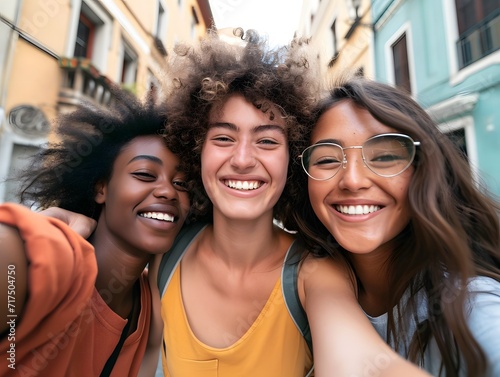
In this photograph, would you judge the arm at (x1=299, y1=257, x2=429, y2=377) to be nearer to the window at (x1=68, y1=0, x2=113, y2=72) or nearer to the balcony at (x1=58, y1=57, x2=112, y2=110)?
the balcony at (x1=58, y1=57, x2=112, y2=110)

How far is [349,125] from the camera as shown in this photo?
1464 mm

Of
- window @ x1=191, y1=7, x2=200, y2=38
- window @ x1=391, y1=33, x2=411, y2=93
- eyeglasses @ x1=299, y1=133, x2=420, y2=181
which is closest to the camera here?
eyeglasses @ x1=299, y1=133, x2=420, y2=181

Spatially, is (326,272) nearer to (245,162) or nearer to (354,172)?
(354,172)

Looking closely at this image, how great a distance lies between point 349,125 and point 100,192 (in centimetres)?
150

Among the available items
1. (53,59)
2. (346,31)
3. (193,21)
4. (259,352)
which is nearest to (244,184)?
(259,352)

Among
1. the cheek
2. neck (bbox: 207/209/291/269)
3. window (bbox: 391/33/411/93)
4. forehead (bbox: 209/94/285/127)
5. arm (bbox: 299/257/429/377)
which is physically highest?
window (bbox: 391/33/411/93)

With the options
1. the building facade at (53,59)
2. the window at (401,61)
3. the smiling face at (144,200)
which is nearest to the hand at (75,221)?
the smiling face at (144,200)

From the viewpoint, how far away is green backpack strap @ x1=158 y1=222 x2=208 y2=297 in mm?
1673

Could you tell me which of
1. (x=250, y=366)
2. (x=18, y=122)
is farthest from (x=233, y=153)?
(x=18, y=122)

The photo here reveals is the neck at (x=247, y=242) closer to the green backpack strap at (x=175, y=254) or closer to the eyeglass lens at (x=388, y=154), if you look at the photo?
the green backpack strap at (x=175, y=254)

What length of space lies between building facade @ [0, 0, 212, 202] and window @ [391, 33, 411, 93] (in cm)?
589

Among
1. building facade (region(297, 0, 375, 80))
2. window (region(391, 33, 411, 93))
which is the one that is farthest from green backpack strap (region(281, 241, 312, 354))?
window (region(391, 33, 411, 93))

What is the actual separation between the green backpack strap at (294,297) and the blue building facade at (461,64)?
13.8 ft

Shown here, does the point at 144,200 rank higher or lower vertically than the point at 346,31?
lower
